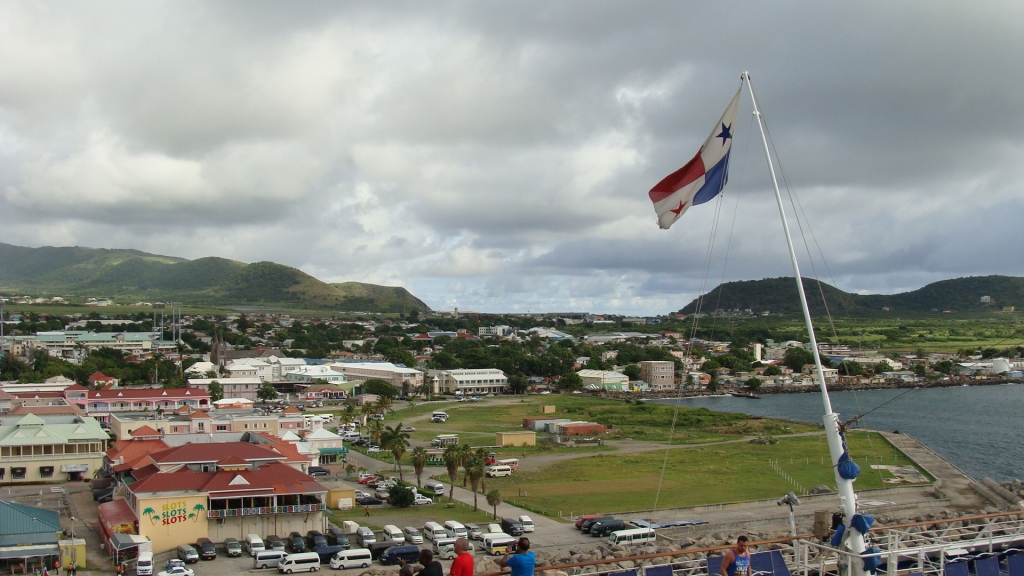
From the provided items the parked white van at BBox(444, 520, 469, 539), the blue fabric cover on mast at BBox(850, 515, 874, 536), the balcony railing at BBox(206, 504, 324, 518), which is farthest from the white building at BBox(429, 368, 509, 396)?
the blue fabric cover on mast at BBox(850, 515, 874, 536)

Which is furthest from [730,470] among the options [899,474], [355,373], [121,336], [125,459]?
[121,336]

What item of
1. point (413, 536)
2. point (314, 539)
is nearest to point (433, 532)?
point (413, 536)

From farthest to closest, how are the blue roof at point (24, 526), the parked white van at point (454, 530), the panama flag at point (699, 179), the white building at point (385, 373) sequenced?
the white building at point (385, 373) < the parked white van at point (454, 530) < the blue roof at point (24, 526) < the panama flag at point (699, 179)

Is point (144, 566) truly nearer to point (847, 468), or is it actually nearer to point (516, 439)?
point (847, 468)

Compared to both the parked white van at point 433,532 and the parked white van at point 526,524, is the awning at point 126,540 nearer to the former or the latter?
the parked white van at point 433,532

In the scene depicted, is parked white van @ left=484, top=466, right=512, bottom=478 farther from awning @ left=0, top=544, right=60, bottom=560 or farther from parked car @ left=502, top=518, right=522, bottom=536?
awning @ left=0, top=544, right=60, bottom=560

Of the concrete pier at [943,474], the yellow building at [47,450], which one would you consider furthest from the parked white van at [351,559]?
the concrete pier at [943,474]

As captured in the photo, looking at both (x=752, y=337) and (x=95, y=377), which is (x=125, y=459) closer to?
(x=95, y=377)
